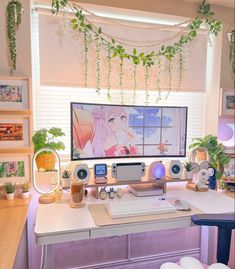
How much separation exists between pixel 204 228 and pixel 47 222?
148 cm

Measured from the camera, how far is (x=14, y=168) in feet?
5.57

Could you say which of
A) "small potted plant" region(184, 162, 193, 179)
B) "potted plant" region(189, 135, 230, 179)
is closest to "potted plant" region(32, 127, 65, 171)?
"small potted plant" region(184, 162, 193, 179)

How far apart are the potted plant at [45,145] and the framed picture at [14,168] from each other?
0.29ft

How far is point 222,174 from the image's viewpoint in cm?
207

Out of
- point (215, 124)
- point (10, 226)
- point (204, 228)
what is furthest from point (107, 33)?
point (204, 228)

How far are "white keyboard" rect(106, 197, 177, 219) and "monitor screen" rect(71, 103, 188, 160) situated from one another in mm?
420

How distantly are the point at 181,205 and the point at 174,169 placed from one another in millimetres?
397

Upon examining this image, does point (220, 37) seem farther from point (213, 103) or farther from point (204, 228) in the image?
point (204, 228)

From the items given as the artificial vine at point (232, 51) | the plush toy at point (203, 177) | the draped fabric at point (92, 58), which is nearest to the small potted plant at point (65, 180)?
the draped fabric at point (92, 58)

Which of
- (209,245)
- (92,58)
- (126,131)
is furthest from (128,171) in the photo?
(209,245)

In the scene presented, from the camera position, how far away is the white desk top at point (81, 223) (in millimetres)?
1202

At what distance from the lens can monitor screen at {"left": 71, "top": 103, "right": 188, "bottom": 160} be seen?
170 cm

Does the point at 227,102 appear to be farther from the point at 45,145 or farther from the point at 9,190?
the point at 9,190

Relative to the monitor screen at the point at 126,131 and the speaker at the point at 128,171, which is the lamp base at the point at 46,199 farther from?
the speaker at the point at 128,171
